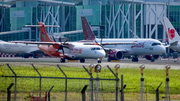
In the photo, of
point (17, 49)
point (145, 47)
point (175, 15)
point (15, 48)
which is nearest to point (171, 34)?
point (145, 47)

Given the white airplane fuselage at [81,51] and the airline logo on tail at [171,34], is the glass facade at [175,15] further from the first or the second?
the white airplane fuselage at [81,51]

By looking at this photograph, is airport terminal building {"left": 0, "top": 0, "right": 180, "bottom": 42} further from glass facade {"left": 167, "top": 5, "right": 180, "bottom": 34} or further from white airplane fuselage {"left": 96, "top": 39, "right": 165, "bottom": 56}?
white airplane fuselage {"left": 96, "top": 39, "right": 165, "bottom": 56}

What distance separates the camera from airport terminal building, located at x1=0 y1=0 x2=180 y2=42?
84188mm

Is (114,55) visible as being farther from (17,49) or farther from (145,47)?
(17,49)

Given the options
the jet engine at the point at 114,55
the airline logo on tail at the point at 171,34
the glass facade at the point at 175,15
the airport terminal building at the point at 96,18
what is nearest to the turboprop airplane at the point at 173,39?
the airline logo on tail at the point at 171,34

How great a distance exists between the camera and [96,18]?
294 ft

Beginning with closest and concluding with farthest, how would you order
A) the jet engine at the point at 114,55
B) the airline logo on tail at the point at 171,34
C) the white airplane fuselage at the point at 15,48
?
1. the airline logo on tail at the point at 171,34
2. the jet engine at the point at 114,55
3. the white airplane fuselage at the point at 15,48

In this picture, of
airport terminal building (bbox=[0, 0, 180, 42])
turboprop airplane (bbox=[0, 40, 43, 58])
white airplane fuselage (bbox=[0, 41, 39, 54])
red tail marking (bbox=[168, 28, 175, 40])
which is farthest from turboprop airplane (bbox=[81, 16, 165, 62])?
airport terminal building (bbox=[0, 0, 180, 42])

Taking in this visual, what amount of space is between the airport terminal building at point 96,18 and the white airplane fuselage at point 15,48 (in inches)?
456

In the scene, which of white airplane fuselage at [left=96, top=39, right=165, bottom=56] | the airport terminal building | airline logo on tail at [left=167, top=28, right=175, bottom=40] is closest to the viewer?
airline logo on tail at [left=167, top=28, right=175, bottom=40]

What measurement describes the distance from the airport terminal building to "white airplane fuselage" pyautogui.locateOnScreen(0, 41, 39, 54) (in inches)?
456

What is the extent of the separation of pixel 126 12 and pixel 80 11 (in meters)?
11.8

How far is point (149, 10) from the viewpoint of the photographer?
8344cm

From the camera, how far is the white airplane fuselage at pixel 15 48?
63.8 meters
